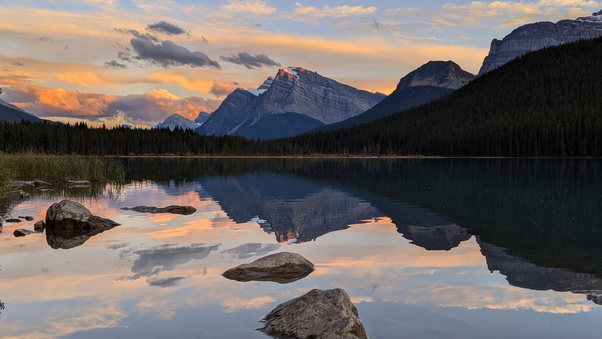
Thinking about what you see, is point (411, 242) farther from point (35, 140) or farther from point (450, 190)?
point (35, 140)

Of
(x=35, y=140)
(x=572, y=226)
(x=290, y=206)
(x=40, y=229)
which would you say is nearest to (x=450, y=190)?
(x=290, y=206)

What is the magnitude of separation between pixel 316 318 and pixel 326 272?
646 cm

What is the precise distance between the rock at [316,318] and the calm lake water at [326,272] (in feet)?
2.07

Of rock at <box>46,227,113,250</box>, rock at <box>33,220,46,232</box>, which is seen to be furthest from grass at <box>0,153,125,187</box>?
rock at <box>46,227,113,250</box>

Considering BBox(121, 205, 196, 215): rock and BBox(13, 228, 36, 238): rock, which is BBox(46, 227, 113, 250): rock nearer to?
BBox(13, 228, 36, 238): rock

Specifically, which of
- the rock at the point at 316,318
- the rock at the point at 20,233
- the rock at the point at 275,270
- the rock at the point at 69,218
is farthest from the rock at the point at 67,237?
the rock at the point at 316,318

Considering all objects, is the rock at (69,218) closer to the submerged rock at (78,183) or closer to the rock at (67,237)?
the rock at (67,237)

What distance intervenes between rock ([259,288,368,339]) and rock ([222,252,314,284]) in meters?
4.03

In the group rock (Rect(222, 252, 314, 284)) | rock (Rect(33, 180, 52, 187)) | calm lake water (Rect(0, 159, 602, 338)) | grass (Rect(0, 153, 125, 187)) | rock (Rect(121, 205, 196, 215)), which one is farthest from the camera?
grass (Rect(0, 153, 125, 187))

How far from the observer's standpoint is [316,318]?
12.0m

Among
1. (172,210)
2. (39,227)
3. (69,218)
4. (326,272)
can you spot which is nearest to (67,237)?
(69,218)

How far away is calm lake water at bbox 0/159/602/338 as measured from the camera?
13.0m

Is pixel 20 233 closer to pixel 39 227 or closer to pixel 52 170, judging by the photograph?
pixel 39 227

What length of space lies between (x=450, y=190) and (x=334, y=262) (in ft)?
120
